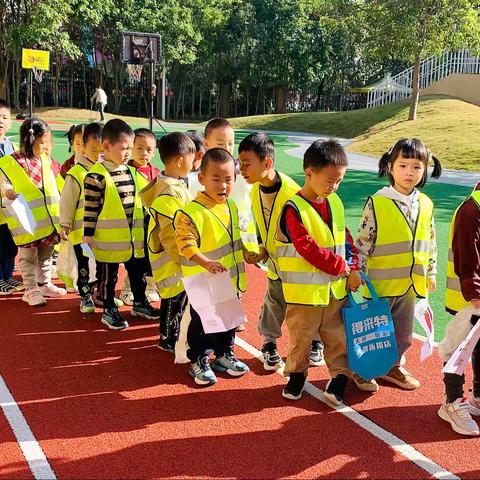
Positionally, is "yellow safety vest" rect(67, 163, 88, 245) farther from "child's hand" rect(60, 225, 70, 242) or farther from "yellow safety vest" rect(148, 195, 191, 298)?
"yellow safety vest" rect(148, 195, 191, 298)

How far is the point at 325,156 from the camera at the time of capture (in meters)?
3.33

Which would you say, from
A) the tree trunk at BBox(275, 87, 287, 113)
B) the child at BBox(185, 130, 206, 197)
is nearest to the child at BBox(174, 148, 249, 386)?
the child at BBox(185, 130, 206, 197)

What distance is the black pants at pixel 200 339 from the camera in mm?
3891

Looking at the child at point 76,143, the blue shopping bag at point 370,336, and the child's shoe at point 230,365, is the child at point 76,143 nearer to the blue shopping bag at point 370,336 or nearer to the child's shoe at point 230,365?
the child's shoe at point 230,365

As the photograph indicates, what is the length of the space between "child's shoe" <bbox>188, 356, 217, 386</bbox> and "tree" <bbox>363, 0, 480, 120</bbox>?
67.7 ft

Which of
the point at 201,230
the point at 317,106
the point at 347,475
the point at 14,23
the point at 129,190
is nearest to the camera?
the point at 347,475

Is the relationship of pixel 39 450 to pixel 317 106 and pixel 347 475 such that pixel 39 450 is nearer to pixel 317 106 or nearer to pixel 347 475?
Result: pixel 347 475

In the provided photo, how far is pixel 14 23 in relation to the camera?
1287 inches

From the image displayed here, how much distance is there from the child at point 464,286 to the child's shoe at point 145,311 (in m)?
2.55

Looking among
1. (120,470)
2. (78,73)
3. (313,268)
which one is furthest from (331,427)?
(78,73)

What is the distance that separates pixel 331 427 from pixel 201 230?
1.39 metres

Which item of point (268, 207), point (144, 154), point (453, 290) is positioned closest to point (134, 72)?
point (144, 154)

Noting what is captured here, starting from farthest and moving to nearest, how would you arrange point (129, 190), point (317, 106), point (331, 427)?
1. point (317, 106)
2. point (129, 190)
3. point (331, 427)

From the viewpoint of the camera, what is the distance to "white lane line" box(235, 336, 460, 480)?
2.95 m
